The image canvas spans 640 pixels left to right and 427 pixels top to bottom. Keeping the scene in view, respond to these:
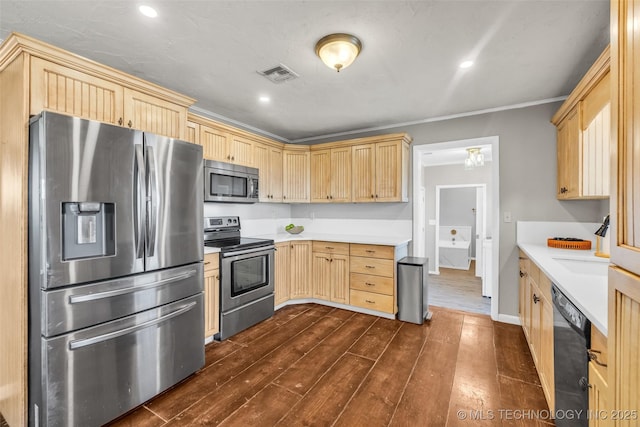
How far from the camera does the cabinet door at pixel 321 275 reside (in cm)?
383

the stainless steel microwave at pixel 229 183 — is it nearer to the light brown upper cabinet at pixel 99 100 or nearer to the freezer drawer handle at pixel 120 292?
the light brown upper cabinet at pixel 99 100

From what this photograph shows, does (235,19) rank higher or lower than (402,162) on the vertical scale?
higher

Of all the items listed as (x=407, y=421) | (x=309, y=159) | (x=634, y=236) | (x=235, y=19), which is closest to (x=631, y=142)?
(x=634, y=236)

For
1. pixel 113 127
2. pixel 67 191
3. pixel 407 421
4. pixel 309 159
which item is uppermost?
pixel 309 159

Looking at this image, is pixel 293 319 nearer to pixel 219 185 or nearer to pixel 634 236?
pixel 219 185

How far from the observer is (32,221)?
1.61 m

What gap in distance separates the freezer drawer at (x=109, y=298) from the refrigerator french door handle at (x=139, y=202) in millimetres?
209

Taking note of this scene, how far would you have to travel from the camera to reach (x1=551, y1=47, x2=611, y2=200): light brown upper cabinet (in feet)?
6.60

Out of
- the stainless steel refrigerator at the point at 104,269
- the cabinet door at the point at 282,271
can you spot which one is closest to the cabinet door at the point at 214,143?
the stainless steel refrigerator at the point at 104,269

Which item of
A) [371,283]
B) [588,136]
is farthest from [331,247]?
[588,136]

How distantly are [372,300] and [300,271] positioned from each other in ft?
3.39

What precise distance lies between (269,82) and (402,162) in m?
1.93

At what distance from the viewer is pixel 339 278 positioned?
373cm

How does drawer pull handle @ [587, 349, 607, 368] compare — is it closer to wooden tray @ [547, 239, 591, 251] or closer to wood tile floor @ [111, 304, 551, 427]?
wood tile floor @ [111, 304, 551, 427]
